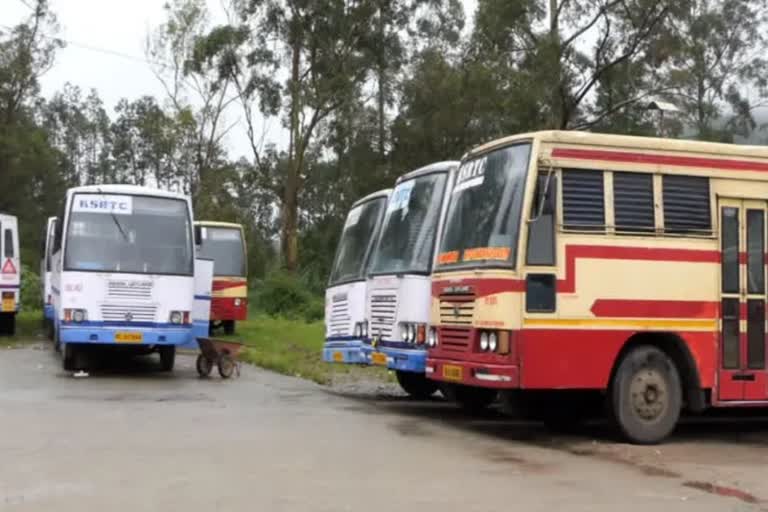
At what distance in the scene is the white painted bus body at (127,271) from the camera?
16.9m

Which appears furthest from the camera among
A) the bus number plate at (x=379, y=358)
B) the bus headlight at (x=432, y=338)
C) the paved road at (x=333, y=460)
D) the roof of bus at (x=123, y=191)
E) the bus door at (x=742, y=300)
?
the roof of bus at (x=123, y=191)

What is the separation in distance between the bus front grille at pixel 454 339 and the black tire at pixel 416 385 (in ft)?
10.9

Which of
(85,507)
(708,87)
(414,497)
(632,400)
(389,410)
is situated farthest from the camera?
(708,87)

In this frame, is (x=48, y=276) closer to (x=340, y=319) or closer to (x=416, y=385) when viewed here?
(x=340, y=319)

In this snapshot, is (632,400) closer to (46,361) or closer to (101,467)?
(101,467)

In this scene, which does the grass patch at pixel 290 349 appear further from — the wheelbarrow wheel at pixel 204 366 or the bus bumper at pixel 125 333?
the bus bumper at pixel 125 333

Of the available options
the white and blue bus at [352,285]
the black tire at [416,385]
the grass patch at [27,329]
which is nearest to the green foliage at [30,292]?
the grass patch at [27,329]

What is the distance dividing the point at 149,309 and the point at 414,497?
33.4 feet

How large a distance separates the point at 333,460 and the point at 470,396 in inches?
171

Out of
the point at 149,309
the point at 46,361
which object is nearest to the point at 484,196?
the point at 149,309

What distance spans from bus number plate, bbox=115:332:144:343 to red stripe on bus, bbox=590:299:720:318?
8935 mm

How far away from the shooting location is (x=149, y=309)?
17078mm

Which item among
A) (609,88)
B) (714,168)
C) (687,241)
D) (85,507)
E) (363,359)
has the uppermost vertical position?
(609,88)

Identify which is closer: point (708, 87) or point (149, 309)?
point (149, 309)
